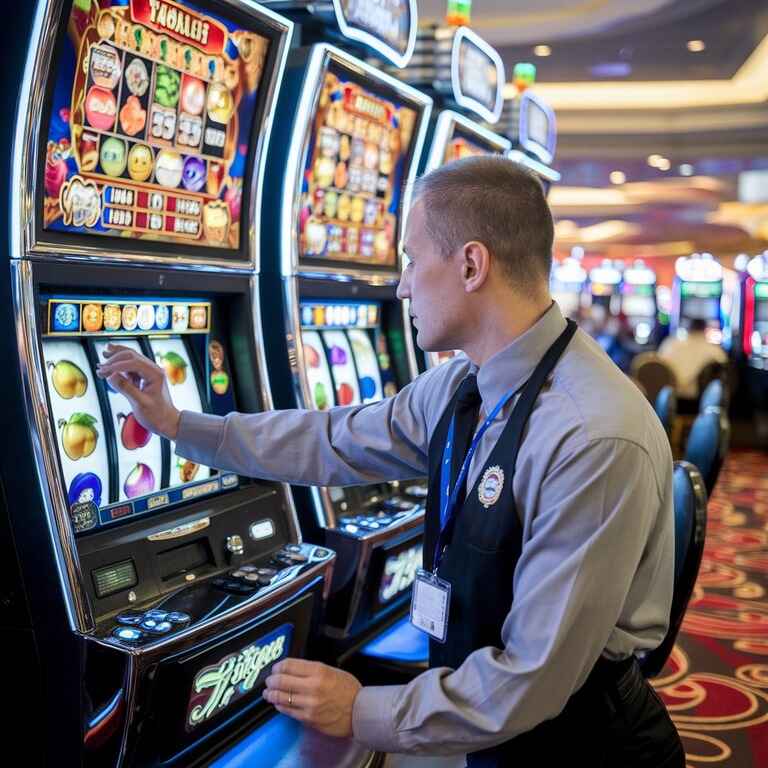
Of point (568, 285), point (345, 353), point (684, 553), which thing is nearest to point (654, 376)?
point (345, 353)

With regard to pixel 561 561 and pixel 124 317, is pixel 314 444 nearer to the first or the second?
pixel 124 317

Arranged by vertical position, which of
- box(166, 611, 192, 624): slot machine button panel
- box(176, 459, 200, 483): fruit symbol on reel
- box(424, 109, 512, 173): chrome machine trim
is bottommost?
box(166, 611, 192, 624): slot machine button panel

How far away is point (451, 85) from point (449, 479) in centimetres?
261

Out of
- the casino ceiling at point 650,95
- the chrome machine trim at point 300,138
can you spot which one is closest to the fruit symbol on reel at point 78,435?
the chrome machine trim at point 300,138

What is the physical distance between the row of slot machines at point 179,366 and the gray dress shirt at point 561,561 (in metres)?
0.61

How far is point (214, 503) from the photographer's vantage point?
86.0 inches

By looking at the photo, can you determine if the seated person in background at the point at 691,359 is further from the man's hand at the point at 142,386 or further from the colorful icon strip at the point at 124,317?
the man's hand at the point at 142,386

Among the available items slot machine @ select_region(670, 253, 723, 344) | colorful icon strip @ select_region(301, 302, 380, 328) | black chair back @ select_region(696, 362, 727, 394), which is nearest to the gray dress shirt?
colorful icon strip @ select_region(301, 302, 380, 328)

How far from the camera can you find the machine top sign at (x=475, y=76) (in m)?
3.77

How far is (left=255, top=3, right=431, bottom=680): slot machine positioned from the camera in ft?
8.68

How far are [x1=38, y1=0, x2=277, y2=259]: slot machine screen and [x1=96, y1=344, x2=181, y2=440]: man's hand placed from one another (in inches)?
9.5

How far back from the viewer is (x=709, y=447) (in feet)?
9.23

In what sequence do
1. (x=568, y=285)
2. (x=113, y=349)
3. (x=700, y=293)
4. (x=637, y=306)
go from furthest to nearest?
(x=568, y=285) < (x=637, y=306) < (x=700, y=293) < (x=113, y=349)

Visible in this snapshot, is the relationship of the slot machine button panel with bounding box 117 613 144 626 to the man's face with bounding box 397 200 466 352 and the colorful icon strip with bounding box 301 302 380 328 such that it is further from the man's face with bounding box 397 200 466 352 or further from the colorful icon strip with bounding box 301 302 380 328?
the colorful icon strip with bounding box 301 302 380 328
